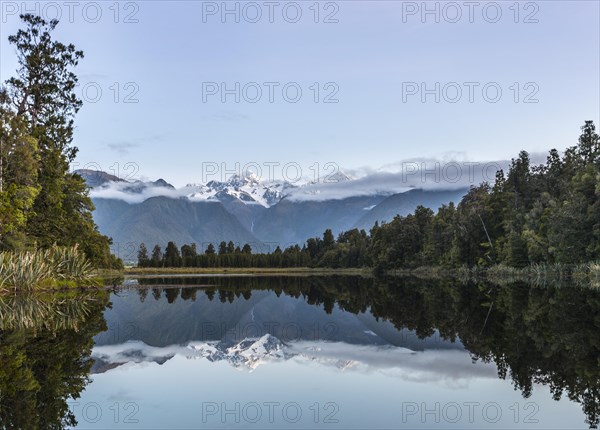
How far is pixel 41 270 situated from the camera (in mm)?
36750

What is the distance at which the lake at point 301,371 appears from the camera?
10.1m

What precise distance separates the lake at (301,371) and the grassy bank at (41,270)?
25.3 feet

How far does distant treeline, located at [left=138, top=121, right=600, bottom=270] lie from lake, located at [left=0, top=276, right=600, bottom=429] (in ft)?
135

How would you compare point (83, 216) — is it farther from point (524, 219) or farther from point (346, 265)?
point (346, 265)

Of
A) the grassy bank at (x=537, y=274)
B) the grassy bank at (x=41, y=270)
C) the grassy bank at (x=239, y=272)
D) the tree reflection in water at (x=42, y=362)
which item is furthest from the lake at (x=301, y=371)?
the grassy bank at (x=239, y=272)

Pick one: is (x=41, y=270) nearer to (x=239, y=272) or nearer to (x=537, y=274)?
(x=537, y=274)

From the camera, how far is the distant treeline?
2557 inches

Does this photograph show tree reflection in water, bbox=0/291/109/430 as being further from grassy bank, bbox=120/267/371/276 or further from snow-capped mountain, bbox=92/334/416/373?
grassy bank, bbox=120/267/371/276

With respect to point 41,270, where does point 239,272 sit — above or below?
below

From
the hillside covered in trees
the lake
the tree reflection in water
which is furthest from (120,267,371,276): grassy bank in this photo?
the lake

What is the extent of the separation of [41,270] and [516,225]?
70.3 meters

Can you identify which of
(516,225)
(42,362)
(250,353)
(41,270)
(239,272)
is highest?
(516,225)

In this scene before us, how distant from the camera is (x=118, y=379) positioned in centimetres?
1370

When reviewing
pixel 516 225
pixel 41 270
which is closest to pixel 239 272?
pixel 516 225
